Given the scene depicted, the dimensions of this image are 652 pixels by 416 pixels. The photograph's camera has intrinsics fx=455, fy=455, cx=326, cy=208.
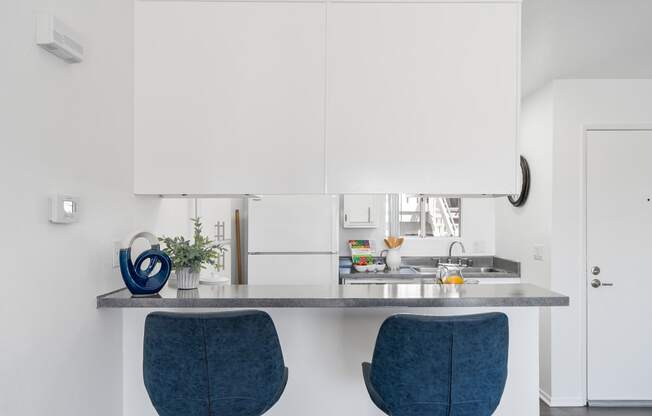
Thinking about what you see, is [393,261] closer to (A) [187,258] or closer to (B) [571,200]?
(B) [571,200]

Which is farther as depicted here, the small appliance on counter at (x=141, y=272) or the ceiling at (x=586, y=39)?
the ceiling at (x=586, y=39)

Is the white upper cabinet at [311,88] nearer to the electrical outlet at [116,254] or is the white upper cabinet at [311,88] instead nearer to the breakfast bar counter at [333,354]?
the electrical outlet at [116,254]

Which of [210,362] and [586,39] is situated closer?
[210,362]

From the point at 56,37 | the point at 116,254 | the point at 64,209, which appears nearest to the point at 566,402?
the point at 116,254

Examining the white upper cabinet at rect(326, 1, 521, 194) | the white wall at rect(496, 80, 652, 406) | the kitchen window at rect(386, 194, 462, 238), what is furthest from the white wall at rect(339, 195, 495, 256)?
the white upper cabinet at rect(326, 1, 521, 194)

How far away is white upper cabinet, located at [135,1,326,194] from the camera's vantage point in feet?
6.89

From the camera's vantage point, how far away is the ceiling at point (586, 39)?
2.44m

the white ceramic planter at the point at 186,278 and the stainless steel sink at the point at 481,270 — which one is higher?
the white ceramic planter at the point at 186,278

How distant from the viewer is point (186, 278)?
2.07 metres

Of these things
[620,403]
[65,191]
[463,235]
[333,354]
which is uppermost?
[65,191]

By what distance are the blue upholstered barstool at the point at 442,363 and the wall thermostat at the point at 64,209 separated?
1163mm

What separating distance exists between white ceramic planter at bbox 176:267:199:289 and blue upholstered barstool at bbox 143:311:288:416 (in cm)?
54

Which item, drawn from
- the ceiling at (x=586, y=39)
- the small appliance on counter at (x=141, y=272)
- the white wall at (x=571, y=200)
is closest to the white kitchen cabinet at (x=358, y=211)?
the white wall at (x=571, y=200)

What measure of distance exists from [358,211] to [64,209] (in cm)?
336
